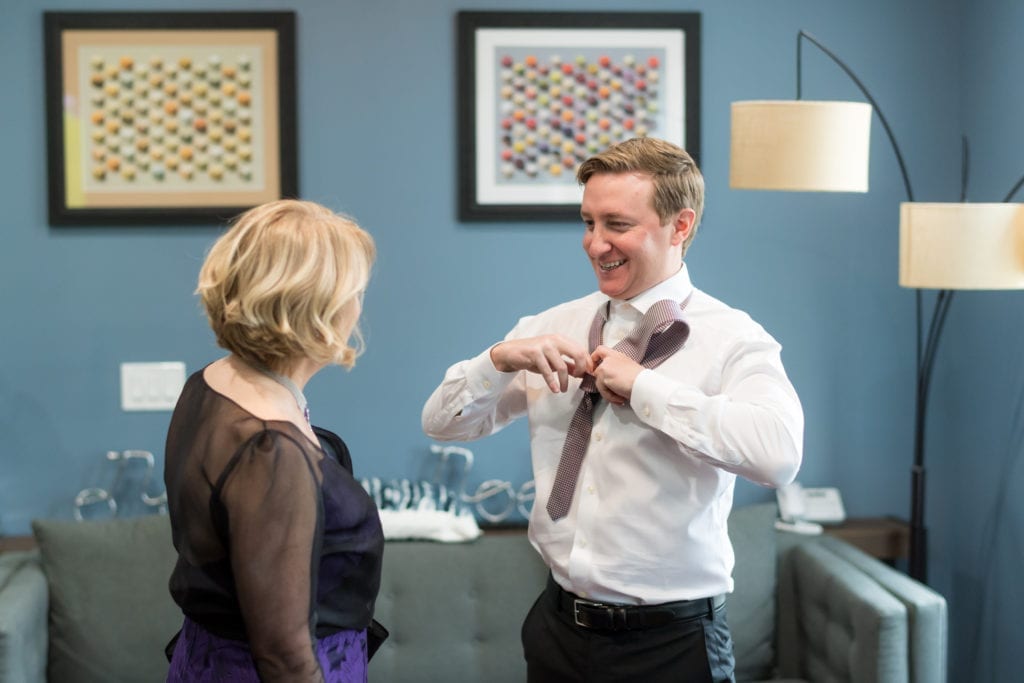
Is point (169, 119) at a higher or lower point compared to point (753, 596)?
higher

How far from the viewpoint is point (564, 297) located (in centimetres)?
343

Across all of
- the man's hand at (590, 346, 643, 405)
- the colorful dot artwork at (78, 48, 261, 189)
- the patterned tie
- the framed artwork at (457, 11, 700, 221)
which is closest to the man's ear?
the patterned tie

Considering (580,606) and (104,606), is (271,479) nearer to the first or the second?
(580,606)

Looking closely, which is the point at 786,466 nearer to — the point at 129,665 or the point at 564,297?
the point at 564,297

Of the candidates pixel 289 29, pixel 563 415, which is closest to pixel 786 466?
pixel 563 415

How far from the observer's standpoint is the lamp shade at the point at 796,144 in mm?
2729

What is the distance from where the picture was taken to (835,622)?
294 centimetres

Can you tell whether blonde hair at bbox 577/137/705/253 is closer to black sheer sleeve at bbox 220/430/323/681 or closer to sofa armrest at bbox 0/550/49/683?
black sheer sleeve at bbox 220/430/323/681

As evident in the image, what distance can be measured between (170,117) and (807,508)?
2.16 meters

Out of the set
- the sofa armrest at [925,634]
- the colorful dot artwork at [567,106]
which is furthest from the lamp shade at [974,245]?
the colorful dot artwork at [567,106]

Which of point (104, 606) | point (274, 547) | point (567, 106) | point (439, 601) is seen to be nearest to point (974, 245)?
point (567, 106)

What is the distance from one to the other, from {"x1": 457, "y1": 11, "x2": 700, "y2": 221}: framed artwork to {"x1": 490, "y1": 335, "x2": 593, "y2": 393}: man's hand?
55.2 inches

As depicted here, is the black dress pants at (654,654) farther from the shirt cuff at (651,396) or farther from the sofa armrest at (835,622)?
the sofa armrest at (835,622)

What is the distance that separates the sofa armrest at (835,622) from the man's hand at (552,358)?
115cm
